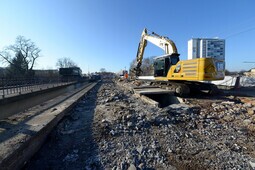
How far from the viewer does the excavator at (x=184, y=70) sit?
30.3ft

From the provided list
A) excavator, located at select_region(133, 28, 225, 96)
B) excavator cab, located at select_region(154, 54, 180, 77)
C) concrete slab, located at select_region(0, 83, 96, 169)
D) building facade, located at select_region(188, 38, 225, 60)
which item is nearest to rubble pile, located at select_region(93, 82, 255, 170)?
concrete slab, located at select_region(0, 83, 96, 169)

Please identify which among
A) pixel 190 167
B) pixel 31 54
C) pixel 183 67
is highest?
pixel 31 54

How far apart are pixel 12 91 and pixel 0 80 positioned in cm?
95

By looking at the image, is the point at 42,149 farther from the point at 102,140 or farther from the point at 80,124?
the point at 80,124

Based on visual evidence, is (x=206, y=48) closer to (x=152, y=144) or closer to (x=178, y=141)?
(x=178, y=141)

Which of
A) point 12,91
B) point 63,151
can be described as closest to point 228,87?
point 63,151

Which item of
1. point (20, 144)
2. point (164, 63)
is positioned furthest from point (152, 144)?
point (164, 63)

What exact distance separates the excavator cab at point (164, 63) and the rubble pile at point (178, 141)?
559 centimetres

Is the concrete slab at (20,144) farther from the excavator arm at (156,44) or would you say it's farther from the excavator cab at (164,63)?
the excavator arm at (156,44)

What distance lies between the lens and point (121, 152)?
4.06m

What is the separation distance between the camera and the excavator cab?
1202 centimetres

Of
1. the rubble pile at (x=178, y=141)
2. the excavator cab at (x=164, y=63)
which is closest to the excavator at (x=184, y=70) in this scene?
the excavator cab at (x=164, y=63)

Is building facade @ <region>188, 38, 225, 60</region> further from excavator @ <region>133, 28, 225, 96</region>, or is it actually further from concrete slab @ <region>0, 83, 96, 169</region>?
concrete slab @ <region>0, 83, 96, 169</region>

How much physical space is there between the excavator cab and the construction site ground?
19.2 ft
